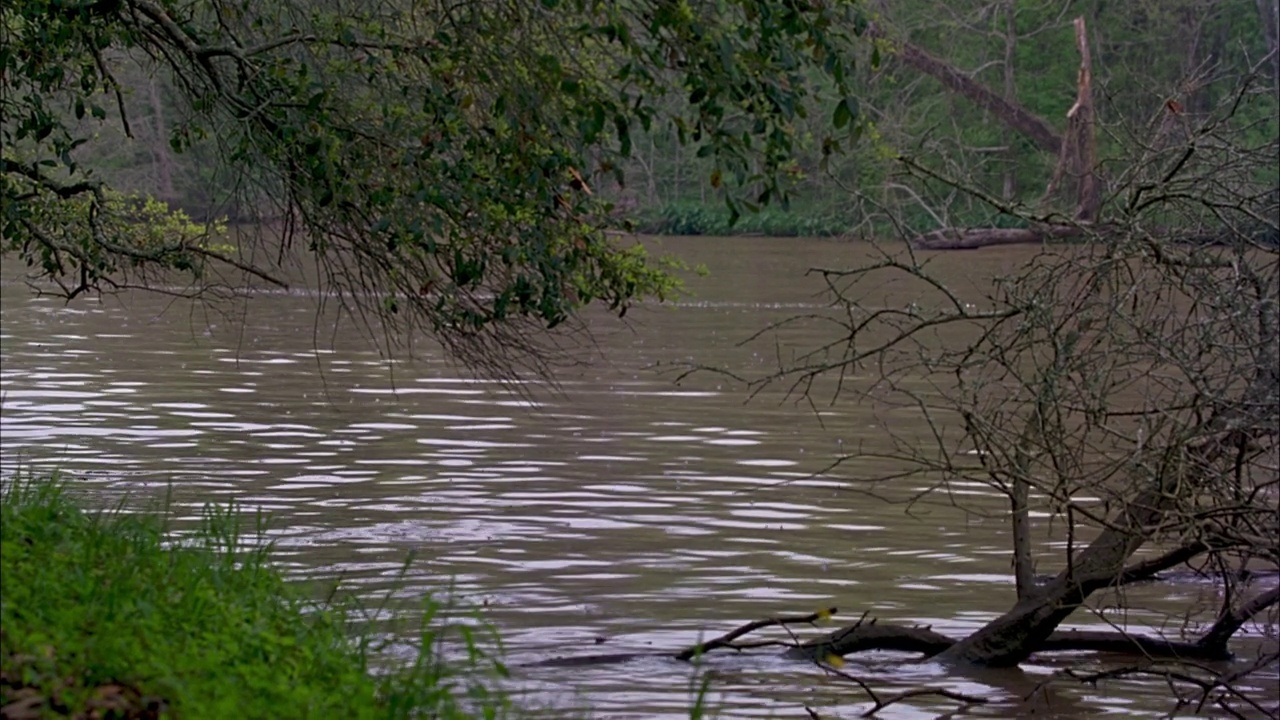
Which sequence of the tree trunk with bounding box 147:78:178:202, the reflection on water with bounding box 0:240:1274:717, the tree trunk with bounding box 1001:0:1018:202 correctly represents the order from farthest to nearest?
the tree trunk with bounding box 1001:0:1018:202 < the tree trunk with bounding box 147:78:178:202 < the reflection on water with bounding box 0:240:1274:717

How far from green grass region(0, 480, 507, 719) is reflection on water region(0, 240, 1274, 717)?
184 cm

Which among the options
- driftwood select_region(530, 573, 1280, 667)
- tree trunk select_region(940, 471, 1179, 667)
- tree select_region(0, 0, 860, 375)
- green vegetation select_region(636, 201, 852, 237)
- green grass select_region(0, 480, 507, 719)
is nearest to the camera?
green grass select_region(0, 480, 507, 719)

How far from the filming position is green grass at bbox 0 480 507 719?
16.2 ft

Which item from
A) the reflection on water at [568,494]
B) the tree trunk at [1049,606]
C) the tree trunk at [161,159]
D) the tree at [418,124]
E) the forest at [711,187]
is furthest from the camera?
the tree trunk at [161,159]

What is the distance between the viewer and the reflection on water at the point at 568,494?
35.5 ft

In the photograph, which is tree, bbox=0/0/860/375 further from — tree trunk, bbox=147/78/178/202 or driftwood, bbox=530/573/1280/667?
tree trunk, bbox=147/78/178/202

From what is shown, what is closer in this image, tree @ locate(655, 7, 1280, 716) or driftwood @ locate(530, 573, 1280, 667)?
tree @ locate(655, 7, 1280, 716)

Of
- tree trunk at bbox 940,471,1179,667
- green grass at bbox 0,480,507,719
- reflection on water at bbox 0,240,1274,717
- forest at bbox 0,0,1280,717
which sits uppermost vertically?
forest at bbox 0,0,1280,717

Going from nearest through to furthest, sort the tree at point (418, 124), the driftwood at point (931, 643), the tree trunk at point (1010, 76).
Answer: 1. the tree at point (418, 124)
2. the driftwood at point (931, 643)
3. the tree trunk at point (1010, 76)

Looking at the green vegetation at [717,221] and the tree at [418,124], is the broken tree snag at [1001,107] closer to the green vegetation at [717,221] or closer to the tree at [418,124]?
the green vegetation at [717,221]

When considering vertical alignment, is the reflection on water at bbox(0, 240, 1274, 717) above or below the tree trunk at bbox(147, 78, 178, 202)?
below

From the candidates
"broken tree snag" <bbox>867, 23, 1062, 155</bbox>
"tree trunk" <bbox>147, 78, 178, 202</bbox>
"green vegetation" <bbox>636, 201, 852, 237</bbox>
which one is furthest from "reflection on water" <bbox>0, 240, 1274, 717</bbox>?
"green vegetation" <bbox>636, 201, 852, 237</bbox>

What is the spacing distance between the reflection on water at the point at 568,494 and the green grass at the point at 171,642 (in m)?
1.84

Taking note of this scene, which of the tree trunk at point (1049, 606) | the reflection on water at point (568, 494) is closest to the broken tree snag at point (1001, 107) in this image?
the reflection on water at point (568, 494)
